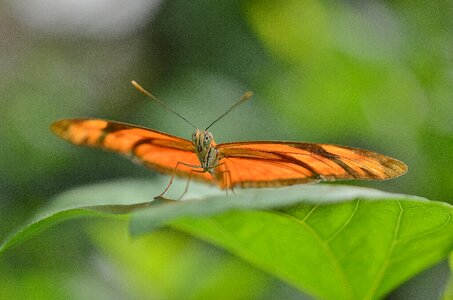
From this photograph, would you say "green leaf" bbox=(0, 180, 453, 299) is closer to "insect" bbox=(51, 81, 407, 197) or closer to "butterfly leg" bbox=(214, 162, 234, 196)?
"insect" bbox=(51, 81, 407, 197)

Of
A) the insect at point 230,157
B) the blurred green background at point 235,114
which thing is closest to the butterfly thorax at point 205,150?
the insect at point 230,157

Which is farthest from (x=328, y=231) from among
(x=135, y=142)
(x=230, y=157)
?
(x=135, y=142)

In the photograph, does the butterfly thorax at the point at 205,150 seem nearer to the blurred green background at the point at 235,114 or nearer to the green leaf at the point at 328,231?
the blurred green background at the point at 235,114

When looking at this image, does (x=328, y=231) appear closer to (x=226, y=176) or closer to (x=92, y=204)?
(x=92, y=204)

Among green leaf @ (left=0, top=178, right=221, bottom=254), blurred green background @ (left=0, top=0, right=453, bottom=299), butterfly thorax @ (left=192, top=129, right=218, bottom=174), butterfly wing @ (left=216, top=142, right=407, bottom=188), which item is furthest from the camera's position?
blurred green background @ (left=0, top=0, right=453, bottom=299)

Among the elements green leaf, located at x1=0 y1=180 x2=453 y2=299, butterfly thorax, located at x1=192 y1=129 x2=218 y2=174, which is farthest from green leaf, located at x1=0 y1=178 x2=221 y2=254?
butterfly thorax, located at x1=192 y1=129 x2=218 y2=174

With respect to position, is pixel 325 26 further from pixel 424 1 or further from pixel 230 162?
pixel 230 162
